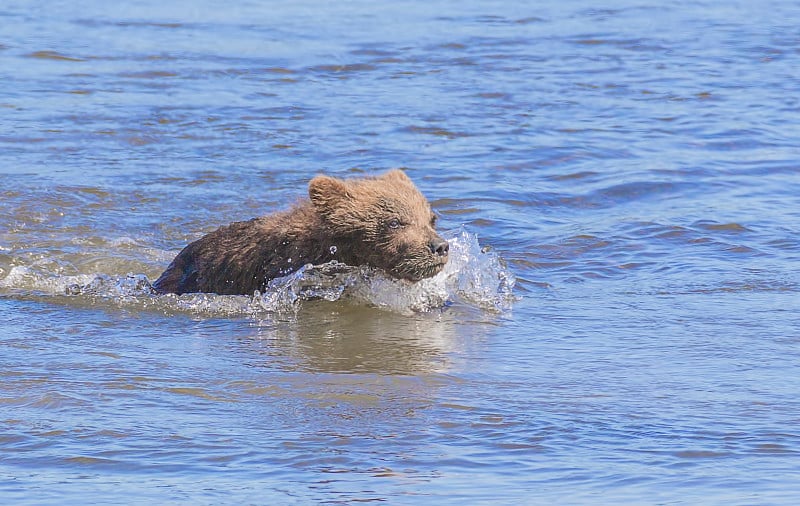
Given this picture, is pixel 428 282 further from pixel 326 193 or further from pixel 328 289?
pixel 326 193

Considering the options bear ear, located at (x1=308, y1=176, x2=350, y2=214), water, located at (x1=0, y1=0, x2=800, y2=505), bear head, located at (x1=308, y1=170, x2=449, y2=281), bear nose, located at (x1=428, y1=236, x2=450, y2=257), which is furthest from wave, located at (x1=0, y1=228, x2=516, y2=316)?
bear nose, located at (x1=428, y1=236, x2=450, y2=257)

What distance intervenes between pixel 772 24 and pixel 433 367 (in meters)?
17.0

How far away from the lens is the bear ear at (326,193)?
9031 millimetres

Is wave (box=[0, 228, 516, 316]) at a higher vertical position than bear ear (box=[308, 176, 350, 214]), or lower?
lower

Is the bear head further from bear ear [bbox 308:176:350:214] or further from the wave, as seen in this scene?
the wave

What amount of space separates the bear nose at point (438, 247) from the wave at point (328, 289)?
542 mm

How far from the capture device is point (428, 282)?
9.73 metres

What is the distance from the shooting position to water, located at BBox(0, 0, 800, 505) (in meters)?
6.12

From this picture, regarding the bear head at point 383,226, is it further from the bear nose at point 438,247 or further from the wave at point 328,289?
the wave at point 328,289

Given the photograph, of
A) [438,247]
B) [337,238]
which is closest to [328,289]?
[337,238]

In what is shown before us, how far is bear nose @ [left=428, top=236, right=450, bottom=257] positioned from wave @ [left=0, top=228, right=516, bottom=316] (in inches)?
21.4

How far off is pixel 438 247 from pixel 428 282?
34.6 inches

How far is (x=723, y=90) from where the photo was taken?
17.9 metres

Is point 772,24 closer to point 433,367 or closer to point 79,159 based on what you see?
point 79,159
